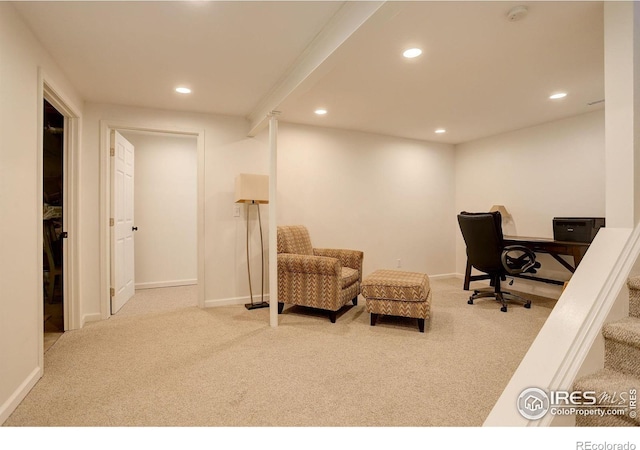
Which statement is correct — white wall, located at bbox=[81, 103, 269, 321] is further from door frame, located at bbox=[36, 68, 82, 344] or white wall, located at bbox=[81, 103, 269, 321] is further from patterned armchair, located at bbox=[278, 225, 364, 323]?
patterned armchair, located at bbox=[278, 225, 364, 323]

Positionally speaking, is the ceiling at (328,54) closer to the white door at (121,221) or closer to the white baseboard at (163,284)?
the white door at (121,221)

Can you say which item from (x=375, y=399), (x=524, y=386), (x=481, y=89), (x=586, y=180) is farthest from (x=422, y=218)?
(x=524, y=386)

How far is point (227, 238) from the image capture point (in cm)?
385

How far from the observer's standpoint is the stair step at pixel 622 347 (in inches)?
43.8

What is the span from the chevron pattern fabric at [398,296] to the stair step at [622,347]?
5.53 feet

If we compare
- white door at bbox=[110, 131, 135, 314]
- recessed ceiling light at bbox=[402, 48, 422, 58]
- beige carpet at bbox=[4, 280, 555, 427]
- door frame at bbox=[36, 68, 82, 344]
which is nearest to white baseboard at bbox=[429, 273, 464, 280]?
beige carpet at bbox=[4, 280, 555, 427]

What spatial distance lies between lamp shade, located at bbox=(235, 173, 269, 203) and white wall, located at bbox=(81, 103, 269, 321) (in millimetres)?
401

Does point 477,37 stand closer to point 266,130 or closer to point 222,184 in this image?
point 266,130

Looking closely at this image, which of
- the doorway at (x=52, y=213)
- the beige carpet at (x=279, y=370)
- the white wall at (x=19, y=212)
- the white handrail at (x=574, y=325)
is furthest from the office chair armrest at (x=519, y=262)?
the doorway at (x=52, y=213)

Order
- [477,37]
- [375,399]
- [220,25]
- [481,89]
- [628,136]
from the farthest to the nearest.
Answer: [481,89] → [477,37] → [220,25] → [375,399] → [628,136]

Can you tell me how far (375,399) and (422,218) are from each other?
12.5 feet

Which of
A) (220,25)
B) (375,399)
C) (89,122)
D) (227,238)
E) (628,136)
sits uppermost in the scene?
(220,25)

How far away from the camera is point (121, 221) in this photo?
148 inches

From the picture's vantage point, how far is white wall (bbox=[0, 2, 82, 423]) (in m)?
1.70
